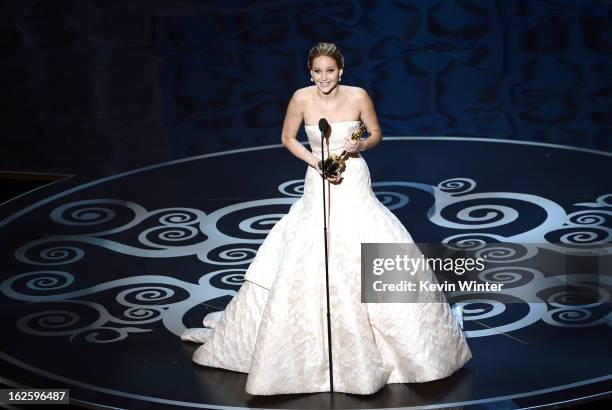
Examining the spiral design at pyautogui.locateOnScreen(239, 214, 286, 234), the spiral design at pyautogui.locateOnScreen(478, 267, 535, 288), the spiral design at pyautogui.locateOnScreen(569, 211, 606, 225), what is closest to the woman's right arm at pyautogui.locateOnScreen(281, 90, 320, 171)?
the spiral design at pyautogui.locateOnScreen(478, 267, 535, 288)

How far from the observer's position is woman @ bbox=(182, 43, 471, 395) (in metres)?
5.91

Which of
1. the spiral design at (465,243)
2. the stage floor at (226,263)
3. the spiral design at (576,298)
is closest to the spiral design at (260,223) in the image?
the stage floor at (226,263)

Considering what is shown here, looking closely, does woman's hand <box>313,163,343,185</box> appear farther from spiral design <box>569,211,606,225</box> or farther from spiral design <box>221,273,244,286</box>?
spiral design <box>569,211,606,225</box>

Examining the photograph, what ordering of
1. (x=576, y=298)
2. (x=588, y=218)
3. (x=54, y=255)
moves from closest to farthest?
1. (x=576, y=298)
2. (x=54, y=255)
3. (x=588, y=218)

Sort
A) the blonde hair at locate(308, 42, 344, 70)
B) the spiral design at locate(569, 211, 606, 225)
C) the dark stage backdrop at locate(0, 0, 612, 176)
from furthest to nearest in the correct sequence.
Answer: the dark stage backdrop at locate(0, 0, 612, 176) → the spiral design at locate(569, 211, 606, 225) → the blonde hair at locate(308, 42, 344, 70)

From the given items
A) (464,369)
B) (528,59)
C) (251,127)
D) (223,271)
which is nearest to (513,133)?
(528,59)

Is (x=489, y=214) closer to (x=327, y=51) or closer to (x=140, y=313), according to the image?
(x=140, y=313)

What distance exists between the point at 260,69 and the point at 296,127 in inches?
241

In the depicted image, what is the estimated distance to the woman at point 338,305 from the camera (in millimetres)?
5910

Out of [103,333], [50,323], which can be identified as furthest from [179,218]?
[103,333]

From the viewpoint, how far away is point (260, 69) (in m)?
12.1

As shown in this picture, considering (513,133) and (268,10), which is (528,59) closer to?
(513,133)

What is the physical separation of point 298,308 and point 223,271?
205 centimetres

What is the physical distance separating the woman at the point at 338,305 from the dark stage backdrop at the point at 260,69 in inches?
192
